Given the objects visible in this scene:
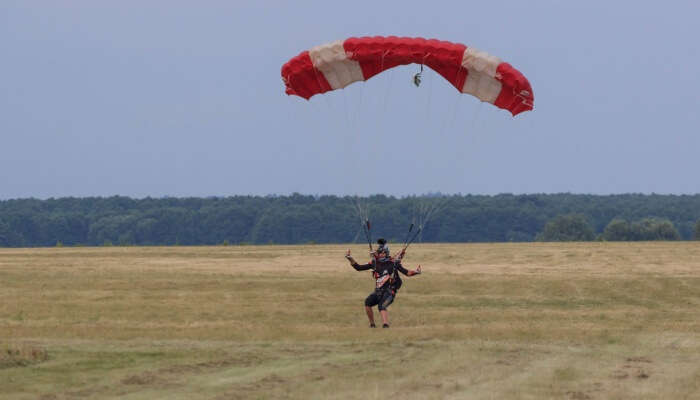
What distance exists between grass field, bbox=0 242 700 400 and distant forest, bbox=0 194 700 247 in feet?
264

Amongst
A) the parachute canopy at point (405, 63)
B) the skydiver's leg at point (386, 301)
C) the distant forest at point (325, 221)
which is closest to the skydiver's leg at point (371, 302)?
the skydiver's leg at point (386, 301)

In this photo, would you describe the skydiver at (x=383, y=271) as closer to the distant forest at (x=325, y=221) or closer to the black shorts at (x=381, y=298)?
the black shorts at (x=381, y=298)

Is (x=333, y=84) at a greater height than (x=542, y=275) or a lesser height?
greater

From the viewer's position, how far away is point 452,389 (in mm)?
19031

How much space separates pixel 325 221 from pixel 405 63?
120210 millimetres

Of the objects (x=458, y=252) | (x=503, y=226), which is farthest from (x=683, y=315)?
(x=503, y=226)

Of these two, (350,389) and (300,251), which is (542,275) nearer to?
(300,251)

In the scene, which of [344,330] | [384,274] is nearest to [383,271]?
[384,274]

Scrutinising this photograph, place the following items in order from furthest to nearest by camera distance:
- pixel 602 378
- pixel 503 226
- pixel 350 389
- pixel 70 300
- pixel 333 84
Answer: pixel 503 226
pixel 70 300
pixel 333 84
pixel 602 378
pixel 350 389

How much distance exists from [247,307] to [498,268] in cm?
1970

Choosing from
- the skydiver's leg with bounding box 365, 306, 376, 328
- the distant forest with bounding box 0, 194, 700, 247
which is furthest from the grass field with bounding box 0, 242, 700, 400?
the distant forest with bounding box 0, 194, 700, 247

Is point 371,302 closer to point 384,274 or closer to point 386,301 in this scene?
point 386,301

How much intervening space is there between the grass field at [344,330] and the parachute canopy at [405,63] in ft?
22.0

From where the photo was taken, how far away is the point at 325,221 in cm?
15000
